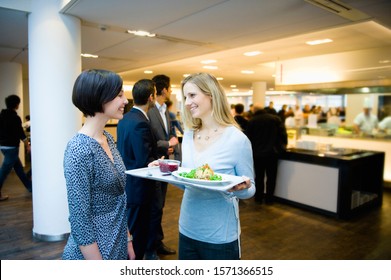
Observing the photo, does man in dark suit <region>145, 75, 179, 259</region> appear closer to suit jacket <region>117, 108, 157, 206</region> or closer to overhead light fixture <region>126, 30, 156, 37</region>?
suit jacket <region>117, 108, 157, 206</region>

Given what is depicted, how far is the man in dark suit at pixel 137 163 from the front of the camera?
2.27 metres

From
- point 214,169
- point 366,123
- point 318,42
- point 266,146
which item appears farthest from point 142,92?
point 366,123

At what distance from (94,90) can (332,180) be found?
371 cm

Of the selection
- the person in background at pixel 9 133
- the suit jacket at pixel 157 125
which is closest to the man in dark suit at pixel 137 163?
the suit jacket at pixel 157 125

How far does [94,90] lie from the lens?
45.2 inches

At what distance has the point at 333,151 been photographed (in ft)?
15.0

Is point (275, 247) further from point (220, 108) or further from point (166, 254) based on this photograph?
point (220, 108)

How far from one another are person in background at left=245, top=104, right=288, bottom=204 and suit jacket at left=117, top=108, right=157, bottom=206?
2.60 metres

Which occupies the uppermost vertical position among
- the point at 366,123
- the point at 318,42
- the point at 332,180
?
the point at 318,42

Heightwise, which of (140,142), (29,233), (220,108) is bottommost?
(29,233)

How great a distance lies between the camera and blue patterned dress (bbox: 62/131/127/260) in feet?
3.51

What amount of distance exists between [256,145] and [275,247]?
1.83 m

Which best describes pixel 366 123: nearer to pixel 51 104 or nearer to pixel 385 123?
pixel 385 123

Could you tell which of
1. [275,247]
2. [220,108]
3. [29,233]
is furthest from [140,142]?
[29,233]
